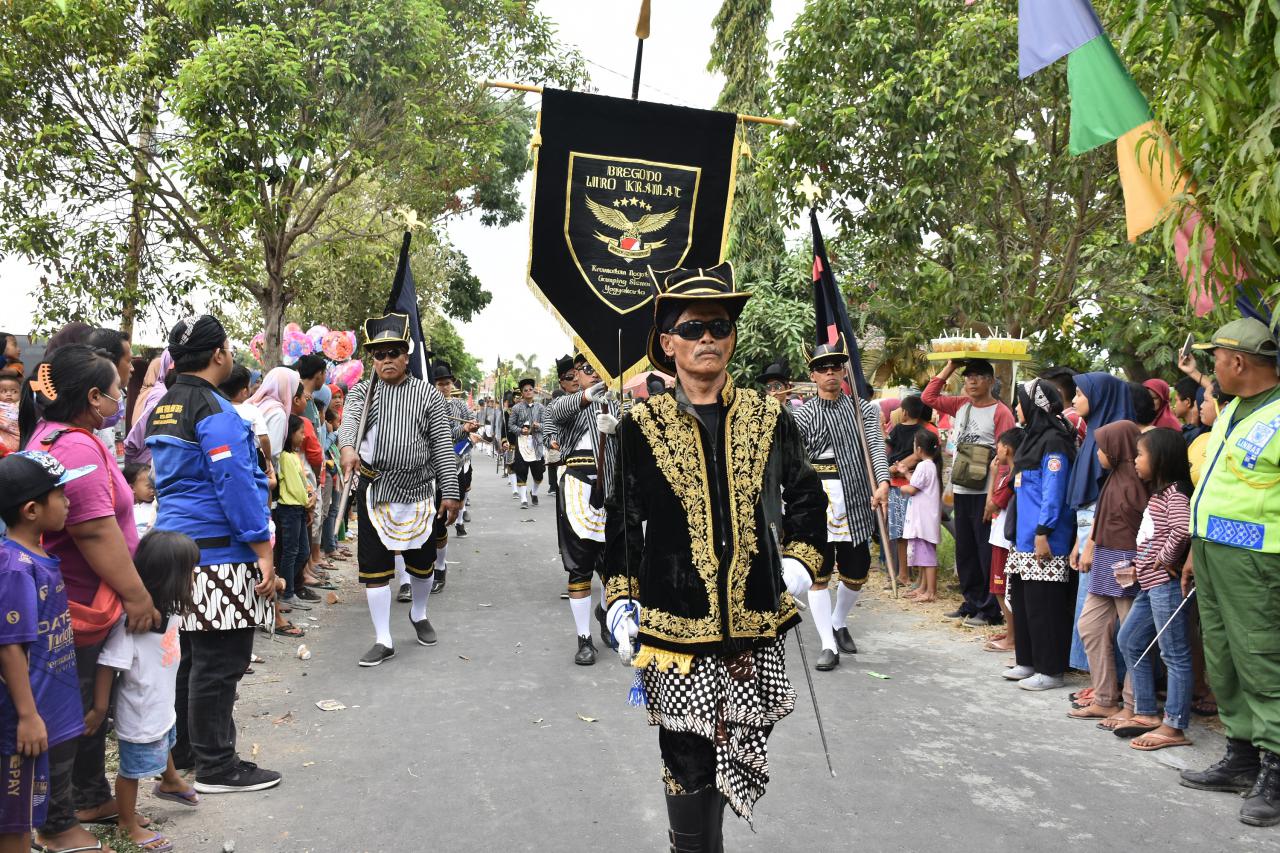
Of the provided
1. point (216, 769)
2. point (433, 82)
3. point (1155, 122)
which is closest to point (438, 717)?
point (216, 769)

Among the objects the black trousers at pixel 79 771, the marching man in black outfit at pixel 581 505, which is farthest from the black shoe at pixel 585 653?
the black trousers at pixel 79 771

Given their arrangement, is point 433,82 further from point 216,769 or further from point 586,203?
point 216,769

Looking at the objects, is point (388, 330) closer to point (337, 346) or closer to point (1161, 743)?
point (337, 346)

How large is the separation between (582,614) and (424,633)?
1.30 metres

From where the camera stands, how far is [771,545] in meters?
3.26

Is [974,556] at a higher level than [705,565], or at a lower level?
lower

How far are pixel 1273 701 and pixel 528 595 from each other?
6382 millimetres

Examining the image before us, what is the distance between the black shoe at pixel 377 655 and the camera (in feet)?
21.9

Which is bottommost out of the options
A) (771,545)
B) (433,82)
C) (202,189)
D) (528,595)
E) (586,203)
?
(528,595)

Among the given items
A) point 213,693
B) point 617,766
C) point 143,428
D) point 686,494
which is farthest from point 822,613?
point 143,428

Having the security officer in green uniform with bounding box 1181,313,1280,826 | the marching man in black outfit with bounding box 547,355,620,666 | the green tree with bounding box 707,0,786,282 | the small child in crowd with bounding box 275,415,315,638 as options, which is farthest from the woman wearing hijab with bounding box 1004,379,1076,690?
the green tree with bounding box 707,0,786,282

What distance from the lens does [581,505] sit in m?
7.23

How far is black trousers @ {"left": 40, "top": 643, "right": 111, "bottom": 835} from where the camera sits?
135 inches

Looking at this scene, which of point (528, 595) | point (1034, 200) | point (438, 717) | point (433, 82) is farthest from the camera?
point (433, 82)
